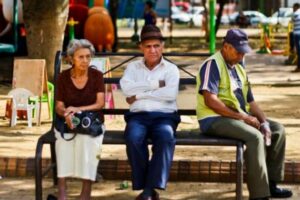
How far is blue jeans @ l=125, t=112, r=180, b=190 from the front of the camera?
6.05 meters

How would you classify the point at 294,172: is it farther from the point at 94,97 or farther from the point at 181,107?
the point at 94,97

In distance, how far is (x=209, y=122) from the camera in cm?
642

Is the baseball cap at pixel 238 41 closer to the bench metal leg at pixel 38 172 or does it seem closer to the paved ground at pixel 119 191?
the paved ground at pixel 119 191

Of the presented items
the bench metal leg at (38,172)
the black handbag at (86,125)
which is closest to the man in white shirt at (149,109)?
the black handbag at (86,125)

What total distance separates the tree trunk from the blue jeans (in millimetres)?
5855

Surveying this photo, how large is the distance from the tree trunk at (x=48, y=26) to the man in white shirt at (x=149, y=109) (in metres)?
5.58

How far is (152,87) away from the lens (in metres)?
6.47

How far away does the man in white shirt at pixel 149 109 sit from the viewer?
20.1 feet

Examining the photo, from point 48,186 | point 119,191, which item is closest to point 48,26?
point 48,186

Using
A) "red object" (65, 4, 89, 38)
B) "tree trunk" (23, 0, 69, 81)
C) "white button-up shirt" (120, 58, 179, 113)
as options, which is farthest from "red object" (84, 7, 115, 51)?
"white button-up shirt" (120, 58, 179, 113)

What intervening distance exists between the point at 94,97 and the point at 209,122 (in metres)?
0.88

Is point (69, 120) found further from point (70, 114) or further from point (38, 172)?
point (38, 172)

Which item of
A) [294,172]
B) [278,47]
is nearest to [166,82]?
[294,172]

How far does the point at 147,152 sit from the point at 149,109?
0.40 metres
